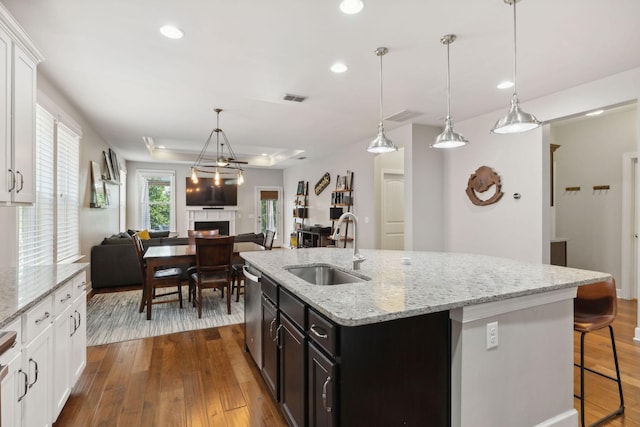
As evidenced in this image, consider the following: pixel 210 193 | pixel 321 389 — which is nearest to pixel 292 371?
pixel 321 389

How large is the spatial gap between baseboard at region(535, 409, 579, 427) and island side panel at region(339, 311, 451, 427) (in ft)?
2.27

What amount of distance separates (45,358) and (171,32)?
225 cm

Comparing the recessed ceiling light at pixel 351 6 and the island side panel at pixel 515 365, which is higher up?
the recessed ceiling light at pixel 351 6

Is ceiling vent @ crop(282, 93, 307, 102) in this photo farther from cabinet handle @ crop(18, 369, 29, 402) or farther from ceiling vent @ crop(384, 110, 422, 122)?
cabinet handle @ crop(18, 369, 29, 402)

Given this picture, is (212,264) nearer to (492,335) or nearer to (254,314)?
(254,314)

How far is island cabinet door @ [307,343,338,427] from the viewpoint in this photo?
52.4 inches

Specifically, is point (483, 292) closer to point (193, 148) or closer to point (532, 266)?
point (532, 266)

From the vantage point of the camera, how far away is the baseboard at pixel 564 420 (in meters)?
1.77

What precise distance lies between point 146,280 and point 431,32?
3946 mm

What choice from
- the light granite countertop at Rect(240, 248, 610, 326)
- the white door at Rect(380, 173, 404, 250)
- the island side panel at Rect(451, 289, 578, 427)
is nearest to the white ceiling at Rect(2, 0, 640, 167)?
the light granite countertop at Rect(240, 248, 610, 326)

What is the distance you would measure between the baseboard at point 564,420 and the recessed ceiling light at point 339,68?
297 cm

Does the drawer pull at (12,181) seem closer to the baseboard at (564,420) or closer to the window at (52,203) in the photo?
the window at (52,203)

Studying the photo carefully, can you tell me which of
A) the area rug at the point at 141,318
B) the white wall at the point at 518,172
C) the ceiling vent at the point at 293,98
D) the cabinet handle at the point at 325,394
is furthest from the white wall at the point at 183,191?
the cabinet handle at the point at 325,394

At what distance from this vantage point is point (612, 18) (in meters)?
2.30
